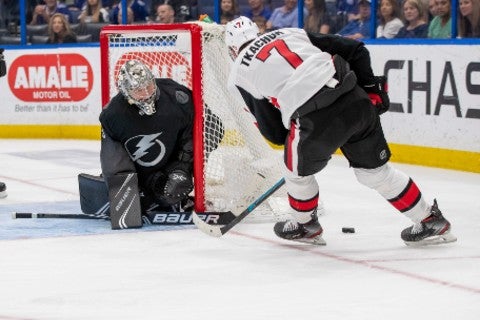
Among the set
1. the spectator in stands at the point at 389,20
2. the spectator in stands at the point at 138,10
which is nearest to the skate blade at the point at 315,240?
the spectator in stands at the point at 389,20

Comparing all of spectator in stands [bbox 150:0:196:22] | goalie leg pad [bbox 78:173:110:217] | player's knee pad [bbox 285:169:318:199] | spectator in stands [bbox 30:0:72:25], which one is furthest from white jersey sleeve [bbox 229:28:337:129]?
spectator in stands [bbox 30:0:72:25]

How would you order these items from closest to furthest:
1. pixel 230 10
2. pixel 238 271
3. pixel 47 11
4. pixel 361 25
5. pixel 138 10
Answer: pixel 238 271 < pixel 361 25 < pixel 230 10 < pixel 138 10 < pixel 47 11

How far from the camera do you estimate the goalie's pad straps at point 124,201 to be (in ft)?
15.6

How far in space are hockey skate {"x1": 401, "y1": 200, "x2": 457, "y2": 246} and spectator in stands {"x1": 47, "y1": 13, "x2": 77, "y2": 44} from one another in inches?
229

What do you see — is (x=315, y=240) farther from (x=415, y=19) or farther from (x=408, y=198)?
(x=415, y=19)

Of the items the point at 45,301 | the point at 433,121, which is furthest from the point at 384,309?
the point at 433,121

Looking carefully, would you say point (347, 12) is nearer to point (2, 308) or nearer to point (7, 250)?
point (7, 250)

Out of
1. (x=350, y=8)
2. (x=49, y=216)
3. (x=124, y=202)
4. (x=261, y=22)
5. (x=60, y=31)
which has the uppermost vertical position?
(x=350, y=8)

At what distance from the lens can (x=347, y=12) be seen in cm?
784

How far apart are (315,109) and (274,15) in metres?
4.46

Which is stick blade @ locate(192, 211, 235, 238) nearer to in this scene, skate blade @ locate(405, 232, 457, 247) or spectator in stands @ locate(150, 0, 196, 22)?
skate blade @ locate(405, 232, 457, 247)

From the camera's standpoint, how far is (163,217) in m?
4.84

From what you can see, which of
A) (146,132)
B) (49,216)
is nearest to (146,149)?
(146,132)

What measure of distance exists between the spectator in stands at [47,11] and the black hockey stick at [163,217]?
15.9 ft
